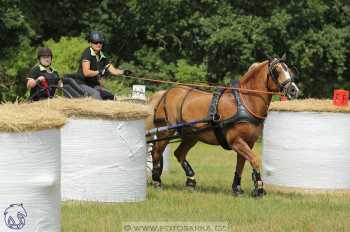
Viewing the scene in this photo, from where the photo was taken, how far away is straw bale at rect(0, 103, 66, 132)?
806 centimetres

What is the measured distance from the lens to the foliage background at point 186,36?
3367 centimetres

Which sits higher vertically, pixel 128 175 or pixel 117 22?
pixel 117 22

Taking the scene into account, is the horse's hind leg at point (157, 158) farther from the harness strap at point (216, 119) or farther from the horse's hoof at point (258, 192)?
the horse's hoof at point (258, 192)

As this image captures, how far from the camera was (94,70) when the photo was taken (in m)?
14.1

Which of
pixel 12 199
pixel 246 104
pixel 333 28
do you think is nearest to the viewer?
pixel 12 199

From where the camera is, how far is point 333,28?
34.0 metres

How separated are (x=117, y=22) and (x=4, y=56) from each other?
5.27m

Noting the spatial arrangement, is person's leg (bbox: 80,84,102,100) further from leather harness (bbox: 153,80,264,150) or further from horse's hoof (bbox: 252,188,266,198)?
horse's hoof (bbox: 252,188,266,198)

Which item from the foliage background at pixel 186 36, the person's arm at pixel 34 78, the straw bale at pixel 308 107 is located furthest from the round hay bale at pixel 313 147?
the foliage background at pixel 186 36

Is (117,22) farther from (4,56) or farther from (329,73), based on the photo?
(329,73)

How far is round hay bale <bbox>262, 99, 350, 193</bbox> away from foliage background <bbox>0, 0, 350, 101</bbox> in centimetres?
1716

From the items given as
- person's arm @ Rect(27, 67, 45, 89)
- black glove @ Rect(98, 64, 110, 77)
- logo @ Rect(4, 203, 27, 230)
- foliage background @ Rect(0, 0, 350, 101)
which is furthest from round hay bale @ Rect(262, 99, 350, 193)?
foliage background @ Rect(0, 0, 350, 101)

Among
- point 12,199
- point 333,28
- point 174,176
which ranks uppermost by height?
point 333,28

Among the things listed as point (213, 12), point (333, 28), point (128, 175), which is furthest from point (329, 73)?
point (128, 175)
